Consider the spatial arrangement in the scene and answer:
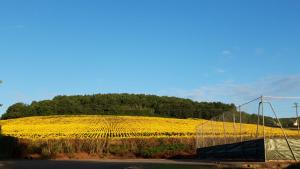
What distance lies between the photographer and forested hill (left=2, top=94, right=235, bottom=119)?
93.8m

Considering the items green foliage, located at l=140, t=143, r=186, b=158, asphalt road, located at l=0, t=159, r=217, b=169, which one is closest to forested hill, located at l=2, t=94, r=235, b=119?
green foliage, located at l=140, t=143, r=186, b=158

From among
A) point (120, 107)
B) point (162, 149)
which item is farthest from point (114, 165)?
point (120, 107)

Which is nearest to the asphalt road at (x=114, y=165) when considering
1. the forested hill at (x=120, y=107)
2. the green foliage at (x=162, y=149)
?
the green foliage at (x=162, y=149)

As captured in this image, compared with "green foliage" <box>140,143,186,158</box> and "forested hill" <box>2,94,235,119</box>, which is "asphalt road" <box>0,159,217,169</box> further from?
"forested hill" <box>2,94,235,119</box>

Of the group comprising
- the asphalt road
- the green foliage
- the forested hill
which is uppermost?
the forested hill

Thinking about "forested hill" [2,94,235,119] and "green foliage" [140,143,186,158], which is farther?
"forested hill" [2,94,235,119]

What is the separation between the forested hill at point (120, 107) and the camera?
93750 mm

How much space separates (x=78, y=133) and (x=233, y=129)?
24704 millimetres

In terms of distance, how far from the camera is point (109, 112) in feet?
317

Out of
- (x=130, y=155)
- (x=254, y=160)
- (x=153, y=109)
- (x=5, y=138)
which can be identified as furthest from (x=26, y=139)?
(x=153, y=109)

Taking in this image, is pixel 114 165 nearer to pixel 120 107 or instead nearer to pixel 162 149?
pixel 162 149

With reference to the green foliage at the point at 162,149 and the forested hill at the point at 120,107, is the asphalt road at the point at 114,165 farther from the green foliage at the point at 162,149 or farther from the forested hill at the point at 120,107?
the forested hill at the point at 120,107

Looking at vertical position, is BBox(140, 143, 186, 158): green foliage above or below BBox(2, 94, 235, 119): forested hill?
below

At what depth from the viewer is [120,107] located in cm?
9875
